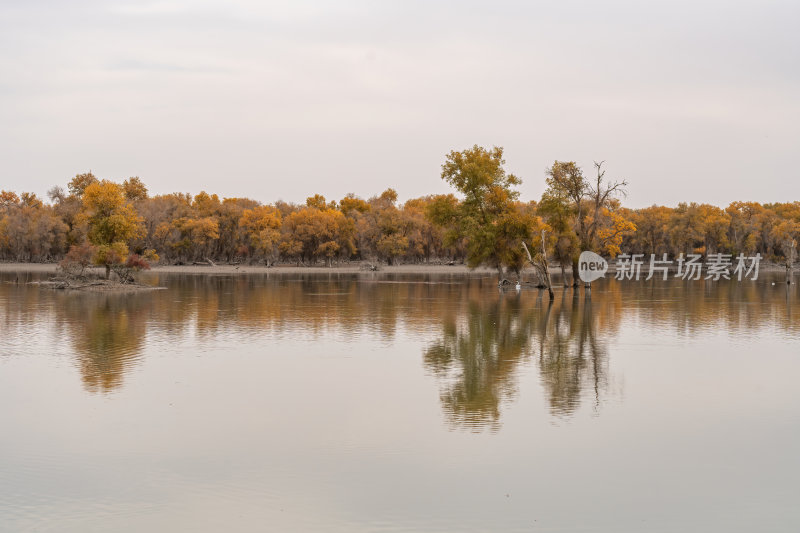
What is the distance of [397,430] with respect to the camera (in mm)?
16625

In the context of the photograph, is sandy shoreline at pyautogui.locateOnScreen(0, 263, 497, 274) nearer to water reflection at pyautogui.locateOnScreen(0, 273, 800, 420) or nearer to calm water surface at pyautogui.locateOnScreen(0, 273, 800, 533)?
water reflection at pyautogui.locateOnScreen(0, 273, 800, 420)

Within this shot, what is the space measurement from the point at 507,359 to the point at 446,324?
11327 millimetres

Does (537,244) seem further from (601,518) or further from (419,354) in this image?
(601,518)

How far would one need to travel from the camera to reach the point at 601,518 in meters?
11.8

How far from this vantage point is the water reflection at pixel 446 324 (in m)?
22.2

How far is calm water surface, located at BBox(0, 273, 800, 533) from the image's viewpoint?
12.1 meters

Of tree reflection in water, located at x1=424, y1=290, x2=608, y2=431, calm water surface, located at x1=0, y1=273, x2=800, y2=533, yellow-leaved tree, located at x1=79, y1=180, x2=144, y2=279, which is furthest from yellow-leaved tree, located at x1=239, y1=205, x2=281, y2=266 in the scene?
calm water surface, located at x1=0, y1=273, x2=800, y2=533

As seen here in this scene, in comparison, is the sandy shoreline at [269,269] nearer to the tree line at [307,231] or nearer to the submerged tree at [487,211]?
the tree line at [307,231]

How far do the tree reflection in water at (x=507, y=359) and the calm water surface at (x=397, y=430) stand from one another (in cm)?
14

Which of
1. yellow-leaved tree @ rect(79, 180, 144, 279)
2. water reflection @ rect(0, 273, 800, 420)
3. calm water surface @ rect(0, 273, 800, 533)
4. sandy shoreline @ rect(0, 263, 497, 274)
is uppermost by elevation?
yellow-leaved tree @ rect(79, 180, 144, 279)

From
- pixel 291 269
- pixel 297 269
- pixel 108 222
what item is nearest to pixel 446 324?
pixel 108 222

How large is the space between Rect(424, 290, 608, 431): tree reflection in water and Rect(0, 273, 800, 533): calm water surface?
14cm

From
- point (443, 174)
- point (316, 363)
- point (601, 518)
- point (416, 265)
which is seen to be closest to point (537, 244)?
point (443, 174)

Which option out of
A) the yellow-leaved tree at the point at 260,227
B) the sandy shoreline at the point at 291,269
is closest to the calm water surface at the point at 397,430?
the sandy shoreline at the point at 291,269
